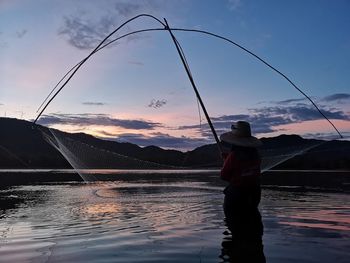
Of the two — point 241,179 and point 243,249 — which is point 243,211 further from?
point 243,249

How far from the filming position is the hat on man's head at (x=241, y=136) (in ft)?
34.2

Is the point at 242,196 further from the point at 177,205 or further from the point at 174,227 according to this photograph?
the point at 177,205

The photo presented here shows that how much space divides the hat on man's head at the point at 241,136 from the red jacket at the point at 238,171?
309 millimetres

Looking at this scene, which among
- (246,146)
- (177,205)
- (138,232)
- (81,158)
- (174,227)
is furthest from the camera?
(81,158)

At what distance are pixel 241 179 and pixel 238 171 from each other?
0.19 metres

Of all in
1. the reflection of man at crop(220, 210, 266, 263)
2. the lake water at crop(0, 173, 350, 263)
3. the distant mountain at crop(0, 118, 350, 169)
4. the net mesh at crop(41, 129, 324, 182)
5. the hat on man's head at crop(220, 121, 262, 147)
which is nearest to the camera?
the reflection of man at crop(220, 210, 266, 263)

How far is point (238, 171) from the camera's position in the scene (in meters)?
10.4

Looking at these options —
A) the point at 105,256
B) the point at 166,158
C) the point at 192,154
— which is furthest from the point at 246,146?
the point at 166,158

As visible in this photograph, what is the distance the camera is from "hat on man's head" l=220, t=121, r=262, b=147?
34.2ft

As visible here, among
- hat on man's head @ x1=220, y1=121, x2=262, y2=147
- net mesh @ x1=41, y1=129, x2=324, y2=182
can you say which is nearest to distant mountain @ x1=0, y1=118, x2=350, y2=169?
net mesh @ x1=41, y1=129, x2=324, y2=182

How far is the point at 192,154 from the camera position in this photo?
34.5 m

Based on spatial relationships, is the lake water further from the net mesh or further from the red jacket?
the net mesh

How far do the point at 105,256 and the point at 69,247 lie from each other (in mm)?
1159

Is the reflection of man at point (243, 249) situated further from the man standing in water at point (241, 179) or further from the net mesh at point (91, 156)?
the net mesh at point (91, 156)
